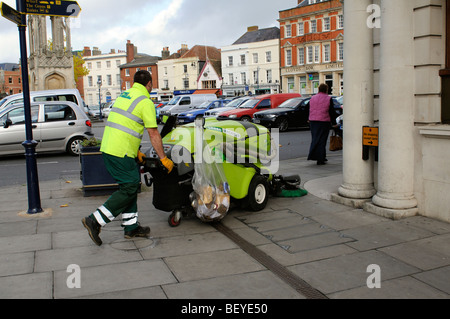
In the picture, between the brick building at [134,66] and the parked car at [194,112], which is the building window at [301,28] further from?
the parked car at [194,112]

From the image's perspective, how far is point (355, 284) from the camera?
13.0 ft

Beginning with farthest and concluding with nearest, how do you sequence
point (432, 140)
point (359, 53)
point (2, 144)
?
point (2, 144)
point (359, 53)
point (432, 140)

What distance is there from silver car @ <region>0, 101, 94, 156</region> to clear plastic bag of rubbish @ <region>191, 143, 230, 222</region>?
920cm

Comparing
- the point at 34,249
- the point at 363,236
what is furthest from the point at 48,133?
the point at 363,236

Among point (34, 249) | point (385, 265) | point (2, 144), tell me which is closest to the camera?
point (385, 265)

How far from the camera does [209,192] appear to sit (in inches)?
220

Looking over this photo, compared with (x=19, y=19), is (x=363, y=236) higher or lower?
lower

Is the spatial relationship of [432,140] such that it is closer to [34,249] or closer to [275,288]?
[275,288]

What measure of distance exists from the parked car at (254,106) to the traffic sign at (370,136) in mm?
15686

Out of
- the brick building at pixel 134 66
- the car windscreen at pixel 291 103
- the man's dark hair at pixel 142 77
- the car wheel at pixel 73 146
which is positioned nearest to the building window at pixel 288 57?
the brick building at pixel 134 66

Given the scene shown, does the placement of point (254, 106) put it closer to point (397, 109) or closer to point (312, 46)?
point (397, 109)

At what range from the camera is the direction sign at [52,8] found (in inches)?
262
